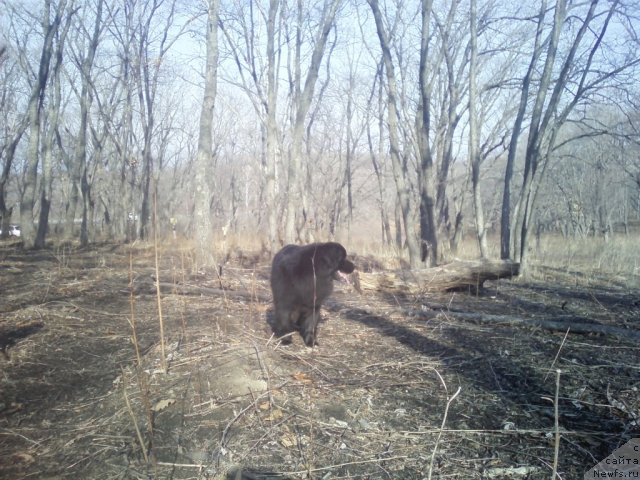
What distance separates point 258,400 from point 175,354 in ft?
3.93

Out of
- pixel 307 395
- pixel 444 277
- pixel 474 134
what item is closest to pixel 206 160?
pixel 444 277

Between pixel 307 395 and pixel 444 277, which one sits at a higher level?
pixel 444 277

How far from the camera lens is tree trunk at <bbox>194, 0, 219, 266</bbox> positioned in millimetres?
9156

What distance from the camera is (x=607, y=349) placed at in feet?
13.9

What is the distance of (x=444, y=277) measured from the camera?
24.6 feet

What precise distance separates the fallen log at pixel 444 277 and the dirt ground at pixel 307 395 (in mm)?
1552

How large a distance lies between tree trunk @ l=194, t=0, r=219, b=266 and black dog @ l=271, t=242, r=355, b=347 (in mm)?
4815

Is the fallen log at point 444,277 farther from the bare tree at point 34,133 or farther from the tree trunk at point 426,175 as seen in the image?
the bare tree at point 34,133

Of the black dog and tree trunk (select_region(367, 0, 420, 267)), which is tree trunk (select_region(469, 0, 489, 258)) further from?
the black dog

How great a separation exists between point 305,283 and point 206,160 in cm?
608

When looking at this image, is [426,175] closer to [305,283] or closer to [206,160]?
[206,160]

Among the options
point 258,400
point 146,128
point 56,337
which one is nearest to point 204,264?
point 56,337

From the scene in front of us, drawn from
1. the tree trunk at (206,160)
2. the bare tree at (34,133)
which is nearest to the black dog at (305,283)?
the tree trunk at (206,160)

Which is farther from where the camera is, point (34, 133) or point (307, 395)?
point (34, 133)
